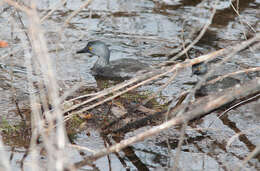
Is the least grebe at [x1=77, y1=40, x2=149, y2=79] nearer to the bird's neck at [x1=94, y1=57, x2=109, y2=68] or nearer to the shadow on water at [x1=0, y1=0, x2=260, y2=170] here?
the bird's neck at [x1=94, y1=57, x2=109, y2=68]

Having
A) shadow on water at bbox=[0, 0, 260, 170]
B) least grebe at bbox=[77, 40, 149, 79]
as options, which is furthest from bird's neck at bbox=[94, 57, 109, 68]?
shadow on water at bbox=[0, 0, 260, 170]

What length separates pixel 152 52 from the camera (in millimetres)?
9375

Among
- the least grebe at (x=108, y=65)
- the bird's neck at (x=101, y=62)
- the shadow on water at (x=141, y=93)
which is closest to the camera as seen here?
the shadow on water at (x=141, y=93)

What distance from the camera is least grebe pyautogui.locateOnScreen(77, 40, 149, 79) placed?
8.46 meters

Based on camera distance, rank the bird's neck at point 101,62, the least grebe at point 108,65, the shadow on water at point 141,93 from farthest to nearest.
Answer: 1. the bird's neck at point 101,62
2. the least grebe at point 108,65
3. the shadow on water at point 141,93

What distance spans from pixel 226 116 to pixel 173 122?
3157 millimetres

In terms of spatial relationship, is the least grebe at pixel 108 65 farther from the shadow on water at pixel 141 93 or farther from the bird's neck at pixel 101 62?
the shadow on water at pixel 141 93

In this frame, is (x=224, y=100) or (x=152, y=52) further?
(x=152, y=52)

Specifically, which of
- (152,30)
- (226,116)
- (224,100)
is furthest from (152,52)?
(224,100)

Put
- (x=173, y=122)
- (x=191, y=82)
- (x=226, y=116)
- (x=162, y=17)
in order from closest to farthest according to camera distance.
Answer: (x=173, y=122) → (x=226, y=116) → (x=191, y=82) → (x=162, y=17)

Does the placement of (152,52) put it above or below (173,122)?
below

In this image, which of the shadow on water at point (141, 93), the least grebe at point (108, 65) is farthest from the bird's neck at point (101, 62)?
the shadow on water at point (141, 93)

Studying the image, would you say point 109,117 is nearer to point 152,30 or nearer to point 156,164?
point 156,164

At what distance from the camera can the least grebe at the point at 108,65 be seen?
8.46 metres
